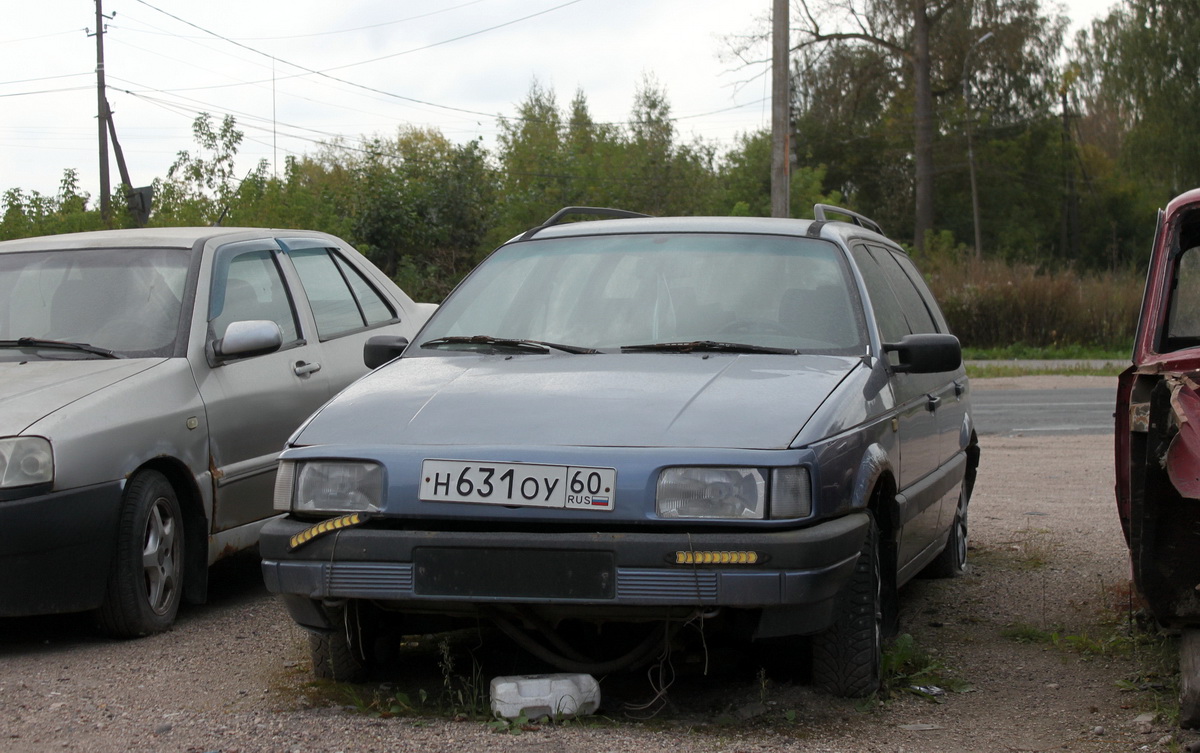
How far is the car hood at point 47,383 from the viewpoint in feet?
15.4

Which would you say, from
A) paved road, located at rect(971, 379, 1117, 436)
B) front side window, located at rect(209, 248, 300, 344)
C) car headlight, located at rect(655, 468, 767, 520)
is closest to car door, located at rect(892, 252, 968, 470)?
car headlight, located at rect(655, 468, 767, 520)

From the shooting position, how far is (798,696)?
3979mm

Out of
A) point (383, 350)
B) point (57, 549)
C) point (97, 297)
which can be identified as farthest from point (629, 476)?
point (97, 297)

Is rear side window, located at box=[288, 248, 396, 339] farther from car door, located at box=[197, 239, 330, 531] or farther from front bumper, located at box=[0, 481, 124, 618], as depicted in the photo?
front bumper, located at box=[0, 481, 124, 618]

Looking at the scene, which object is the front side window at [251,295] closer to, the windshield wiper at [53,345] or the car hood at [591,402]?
the windshield wiper at [53,345]

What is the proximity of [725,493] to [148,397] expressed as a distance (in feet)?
8.65

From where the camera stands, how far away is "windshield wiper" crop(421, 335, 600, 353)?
4523 millimetres

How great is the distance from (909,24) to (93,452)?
140ft

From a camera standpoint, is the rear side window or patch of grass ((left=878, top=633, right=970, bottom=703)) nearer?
patch of grass ((left=878, top=633, right=970, bottom=703))

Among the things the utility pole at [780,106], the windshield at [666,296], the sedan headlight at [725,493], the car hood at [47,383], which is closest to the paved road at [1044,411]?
the utility pole at [780,106]

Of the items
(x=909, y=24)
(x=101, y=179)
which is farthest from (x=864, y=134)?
(x=101, y=179)

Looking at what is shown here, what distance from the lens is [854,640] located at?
3.90 metres

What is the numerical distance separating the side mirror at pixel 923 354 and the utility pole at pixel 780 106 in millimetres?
14465

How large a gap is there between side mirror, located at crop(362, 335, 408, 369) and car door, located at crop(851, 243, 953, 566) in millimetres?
1729
